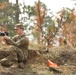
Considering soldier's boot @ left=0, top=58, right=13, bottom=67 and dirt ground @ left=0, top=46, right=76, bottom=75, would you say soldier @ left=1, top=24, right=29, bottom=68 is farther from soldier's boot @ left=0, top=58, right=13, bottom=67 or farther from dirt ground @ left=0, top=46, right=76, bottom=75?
dirt ground @ left=0, top=46, right=76, bottom=75

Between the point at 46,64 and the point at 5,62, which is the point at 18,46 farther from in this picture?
the point at 46,64

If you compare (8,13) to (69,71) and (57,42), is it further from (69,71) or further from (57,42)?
(69,71)

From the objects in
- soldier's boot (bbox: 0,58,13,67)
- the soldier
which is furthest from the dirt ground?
the soldier

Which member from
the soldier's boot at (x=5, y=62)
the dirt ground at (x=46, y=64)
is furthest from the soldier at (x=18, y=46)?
the dirt ground at (x=46, y=64)

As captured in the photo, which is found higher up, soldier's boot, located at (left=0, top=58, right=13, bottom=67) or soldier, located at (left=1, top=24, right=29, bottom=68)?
soldier, located at (left=1, top=24, right=29, bottom=68)

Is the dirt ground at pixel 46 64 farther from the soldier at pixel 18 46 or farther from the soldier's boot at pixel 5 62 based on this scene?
the soldier at pixel 18 46

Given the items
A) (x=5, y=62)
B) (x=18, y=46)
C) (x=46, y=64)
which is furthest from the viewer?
(x=46, y=64)

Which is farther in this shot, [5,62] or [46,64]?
[46,64]

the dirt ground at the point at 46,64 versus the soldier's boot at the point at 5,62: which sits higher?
the soldier's boot at the point at 5,62

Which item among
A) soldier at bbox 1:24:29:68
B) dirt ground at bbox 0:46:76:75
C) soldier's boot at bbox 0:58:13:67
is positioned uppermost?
soldier at bbox 1:24:29:68

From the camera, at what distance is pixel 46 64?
8.45 meters

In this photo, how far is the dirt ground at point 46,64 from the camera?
7265 millimetres

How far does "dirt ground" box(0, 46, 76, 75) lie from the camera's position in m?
7.27

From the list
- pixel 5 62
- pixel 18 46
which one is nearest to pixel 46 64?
pixel 18 46
